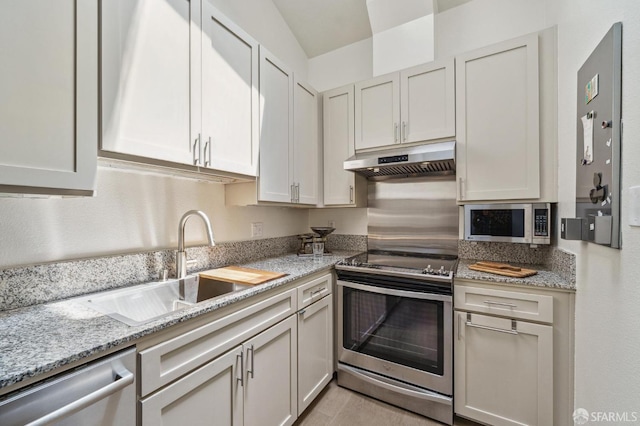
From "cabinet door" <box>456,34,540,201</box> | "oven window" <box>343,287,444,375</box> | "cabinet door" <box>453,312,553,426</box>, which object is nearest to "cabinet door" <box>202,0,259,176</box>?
"oven window" <box>343,287,444,375</box>

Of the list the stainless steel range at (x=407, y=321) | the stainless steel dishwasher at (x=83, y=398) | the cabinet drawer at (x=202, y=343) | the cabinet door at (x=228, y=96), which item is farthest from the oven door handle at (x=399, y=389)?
the cabinet door at (x=228, y=96)

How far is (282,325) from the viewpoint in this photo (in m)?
1.44

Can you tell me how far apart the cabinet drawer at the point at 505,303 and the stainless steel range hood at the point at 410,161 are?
0.86 meters

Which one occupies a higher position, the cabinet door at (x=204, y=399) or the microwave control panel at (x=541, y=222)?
the microwave control panel at (x=541, y=222)

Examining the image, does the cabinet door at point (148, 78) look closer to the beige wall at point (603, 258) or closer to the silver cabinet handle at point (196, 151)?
the silver cabinet handle at point (196, 151)

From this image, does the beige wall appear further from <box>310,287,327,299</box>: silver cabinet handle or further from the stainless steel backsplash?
<box>310,287,327,299</box>: silver cabinet handle

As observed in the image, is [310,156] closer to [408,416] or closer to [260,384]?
[260,384]

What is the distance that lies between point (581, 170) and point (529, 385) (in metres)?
1.17

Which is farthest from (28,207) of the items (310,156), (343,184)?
(343,184)

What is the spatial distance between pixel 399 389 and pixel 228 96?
2.08 meters

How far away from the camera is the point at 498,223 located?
1.83m

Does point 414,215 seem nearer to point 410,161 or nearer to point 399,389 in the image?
point 410,161

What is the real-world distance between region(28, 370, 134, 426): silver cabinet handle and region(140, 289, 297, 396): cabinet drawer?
0.22 feet

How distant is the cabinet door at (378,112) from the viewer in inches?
82.7
